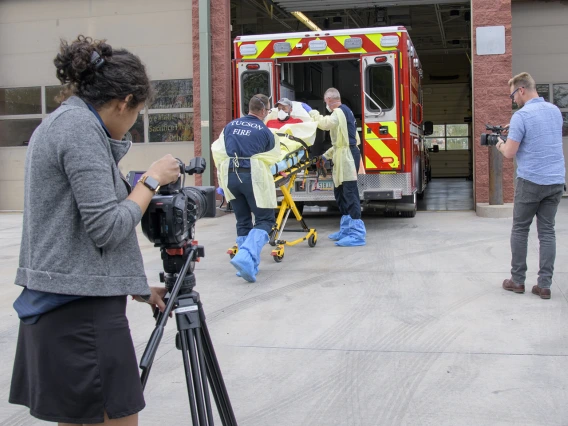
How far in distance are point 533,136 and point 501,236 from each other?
3657 millimetres

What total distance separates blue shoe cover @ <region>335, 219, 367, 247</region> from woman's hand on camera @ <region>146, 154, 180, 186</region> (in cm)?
659

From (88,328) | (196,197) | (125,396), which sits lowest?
(125,396)

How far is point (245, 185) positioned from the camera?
6.85 m

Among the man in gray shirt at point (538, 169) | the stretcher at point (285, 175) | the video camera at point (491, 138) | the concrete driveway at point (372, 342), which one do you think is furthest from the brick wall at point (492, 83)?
the man in gray shirt at point (538, 169)

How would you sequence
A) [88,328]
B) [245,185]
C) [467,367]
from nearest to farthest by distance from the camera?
[88,328] → [467,367] → [245,185]

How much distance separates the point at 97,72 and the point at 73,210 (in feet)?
1.46

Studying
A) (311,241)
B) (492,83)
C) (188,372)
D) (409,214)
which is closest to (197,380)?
(188,372)

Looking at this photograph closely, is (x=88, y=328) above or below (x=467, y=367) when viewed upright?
above

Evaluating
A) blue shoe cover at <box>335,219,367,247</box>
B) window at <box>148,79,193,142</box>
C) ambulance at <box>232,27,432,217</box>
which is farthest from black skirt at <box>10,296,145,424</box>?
window at <box>148,79,193,142</box>

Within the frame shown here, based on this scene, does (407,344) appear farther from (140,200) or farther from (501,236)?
(501,236)

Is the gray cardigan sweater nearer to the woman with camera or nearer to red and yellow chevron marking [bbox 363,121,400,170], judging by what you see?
the woman with camera

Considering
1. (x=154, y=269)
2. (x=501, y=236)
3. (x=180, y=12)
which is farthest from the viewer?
(x=180, y=12)

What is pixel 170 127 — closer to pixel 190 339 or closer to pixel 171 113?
pixel 171 113

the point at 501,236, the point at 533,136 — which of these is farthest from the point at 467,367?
the point at 501,236
